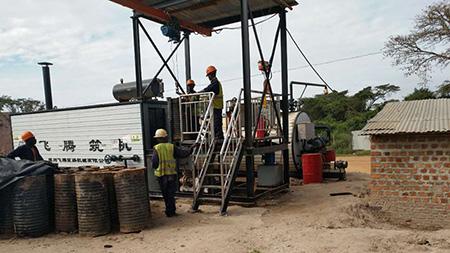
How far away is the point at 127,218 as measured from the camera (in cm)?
641

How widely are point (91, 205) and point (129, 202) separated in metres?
0.62

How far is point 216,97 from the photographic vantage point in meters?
A: 8.84

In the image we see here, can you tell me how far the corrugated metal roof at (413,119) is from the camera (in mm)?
5891

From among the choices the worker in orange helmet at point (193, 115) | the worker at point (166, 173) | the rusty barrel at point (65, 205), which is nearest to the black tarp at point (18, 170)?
the rusty barrel at point (65, 205)

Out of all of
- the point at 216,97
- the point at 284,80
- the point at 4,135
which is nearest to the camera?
the point at 216,97

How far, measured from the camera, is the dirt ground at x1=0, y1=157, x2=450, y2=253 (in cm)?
501

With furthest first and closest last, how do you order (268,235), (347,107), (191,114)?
(347,107) → (191,114) → (268,235)

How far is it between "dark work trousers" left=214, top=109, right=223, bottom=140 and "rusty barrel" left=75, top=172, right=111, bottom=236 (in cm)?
311

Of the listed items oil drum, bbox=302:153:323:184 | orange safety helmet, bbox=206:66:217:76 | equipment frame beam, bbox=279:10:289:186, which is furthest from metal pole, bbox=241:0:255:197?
oil drum, bbox=302:153:323:184

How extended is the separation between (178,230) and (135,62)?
17.2ft

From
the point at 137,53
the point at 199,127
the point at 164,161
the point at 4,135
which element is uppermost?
the point at 137,53

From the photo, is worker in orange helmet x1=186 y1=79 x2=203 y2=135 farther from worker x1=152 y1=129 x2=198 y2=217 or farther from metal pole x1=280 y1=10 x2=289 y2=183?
metal pole x1=280 y1=10 x2=289 y2=183

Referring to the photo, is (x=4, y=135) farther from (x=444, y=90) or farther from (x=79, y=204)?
(x=444, y=90)

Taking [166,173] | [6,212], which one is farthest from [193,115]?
[6,212]
